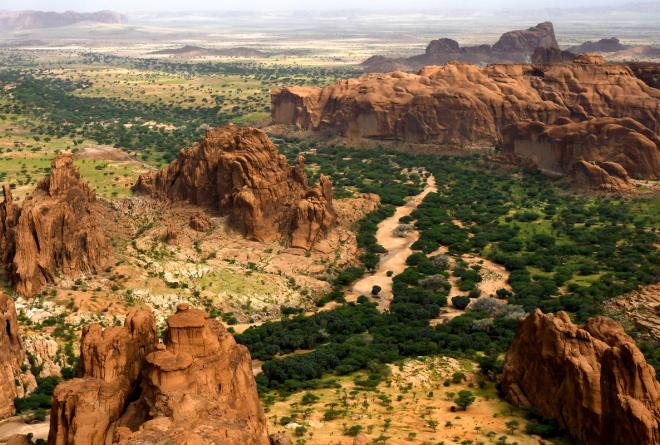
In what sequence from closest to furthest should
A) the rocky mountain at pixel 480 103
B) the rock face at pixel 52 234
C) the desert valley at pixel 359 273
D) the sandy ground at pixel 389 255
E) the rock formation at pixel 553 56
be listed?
the desert valley at pixel 359 273
the rock face at pixel 52 234
the sandy ground at pixel 389 255
the rocky mountain at pixel 480 103
the rock formation at pixel 553 56

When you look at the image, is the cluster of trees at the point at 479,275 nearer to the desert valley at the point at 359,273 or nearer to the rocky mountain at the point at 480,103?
the desert valley at the point at 359,273

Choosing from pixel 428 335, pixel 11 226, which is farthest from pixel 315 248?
pixel 11 226

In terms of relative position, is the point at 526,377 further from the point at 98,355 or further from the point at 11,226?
the point at 11,226

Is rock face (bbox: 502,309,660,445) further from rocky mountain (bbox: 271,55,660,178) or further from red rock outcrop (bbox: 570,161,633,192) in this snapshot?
rocky mountain (bbox: 271,55,660,178)

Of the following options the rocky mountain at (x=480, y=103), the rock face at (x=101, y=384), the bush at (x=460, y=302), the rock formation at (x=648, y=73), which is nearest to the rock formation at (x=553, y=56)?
the rocky mountain at (x=480, y=103)

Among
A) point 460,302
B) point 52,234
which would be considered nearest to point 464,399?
point 460,302
